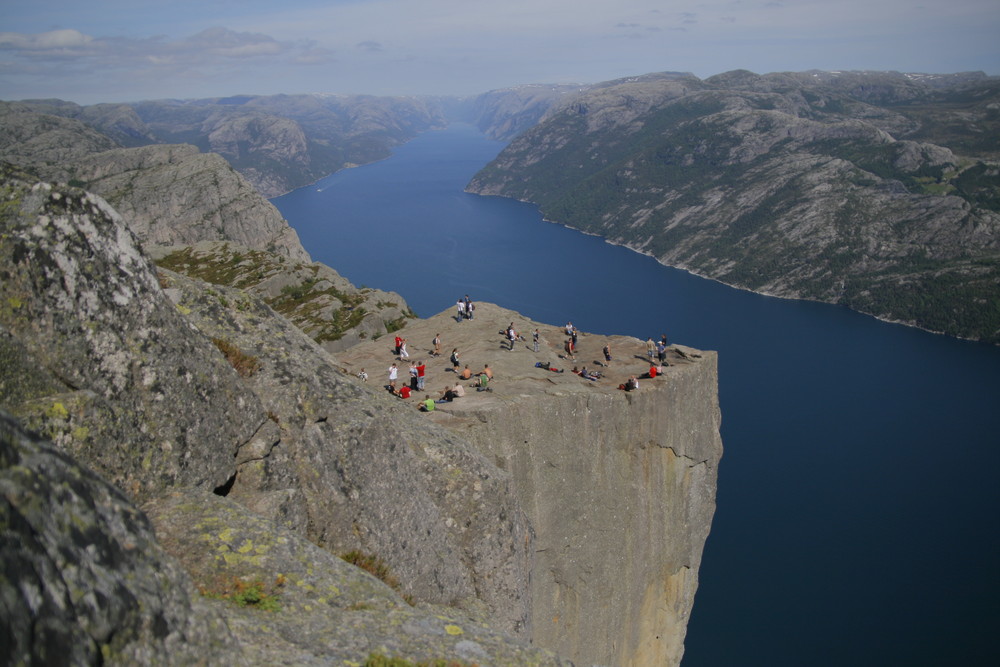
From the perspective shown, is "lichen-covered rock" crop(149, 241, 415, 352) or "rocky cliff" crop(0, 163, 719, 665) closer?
"rocky cliff" crop(0, 163, 719, 665)

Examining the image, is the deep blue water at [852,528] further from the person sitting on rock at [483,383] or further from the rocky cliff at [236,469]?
the rocky cliff at [236,469]

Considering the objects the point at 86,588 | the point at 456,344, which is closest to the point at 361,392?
the point at 86,588

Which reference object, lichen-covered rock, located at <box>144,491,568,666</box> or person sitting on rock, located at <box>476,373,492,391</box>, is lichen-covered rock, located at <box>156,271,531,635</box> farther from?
person sitting on rock, located at <box>476,373,492,391</box>

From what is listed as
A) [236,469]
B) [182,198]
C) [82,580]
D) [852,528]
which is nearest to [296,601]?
[236,469]

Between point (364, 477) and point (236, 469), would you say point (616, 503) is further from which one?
point (236, 469)

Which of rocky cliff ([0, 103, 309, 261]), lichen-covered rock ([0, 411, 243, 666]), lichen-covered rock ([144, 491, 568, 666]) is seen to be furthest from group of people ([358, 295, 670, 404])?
rocky cliff ([0, 103, 309, 261])

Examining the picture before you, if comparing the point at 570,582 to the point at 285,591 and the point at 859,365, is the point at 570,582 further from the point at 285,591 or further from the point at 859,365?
the point at 859,365
